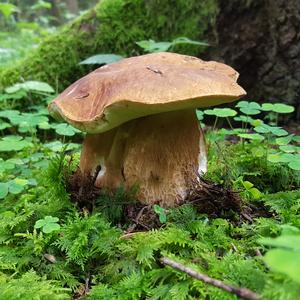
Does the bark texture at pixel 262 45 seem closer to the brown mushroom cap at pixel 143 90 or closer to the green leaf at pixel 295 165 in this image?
the green leaf at pixel 295 165

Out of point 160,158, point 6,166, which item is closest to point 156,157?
point 160,158

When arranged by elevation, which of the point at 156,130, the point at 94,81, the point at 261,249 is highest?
the point at 94,81

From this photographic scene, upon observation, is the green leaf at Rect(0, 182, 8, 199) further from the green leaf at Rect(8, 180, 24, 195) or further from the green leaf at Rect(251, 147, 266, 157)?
the green leaf at Rect(251, 147, 266, 157)

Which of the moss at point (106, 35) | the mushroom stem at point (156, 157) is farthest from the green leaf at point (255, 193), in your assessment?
the moss at point (106, 35)

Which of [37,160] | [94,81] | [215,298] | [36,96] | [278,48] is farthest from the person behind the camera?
[36,96]

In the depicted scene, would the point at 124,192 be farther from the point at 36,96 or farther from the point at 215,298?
the point at 36,96

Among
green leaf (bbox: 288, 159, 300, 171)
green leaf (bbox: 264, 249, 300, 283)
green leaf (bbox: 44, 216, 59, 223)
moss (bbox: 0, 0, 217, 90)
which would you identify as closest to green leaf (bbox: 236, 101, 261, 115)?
green leaf (bbox: 288, 159, 300, 171)

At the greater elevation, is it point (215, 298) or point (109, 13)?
point (109, 13)

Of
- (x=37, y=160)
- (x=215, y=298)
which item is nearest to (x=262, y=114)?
(x=37, y=160)
